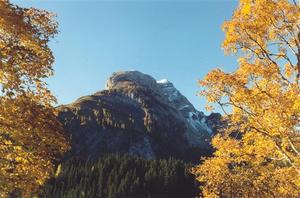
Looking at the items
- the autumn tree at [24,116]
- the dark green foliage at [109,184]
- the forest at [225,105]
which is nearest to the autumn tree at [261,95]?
the forest at [225,105]

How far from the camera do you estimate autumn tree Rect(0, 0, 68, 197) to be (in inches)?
754

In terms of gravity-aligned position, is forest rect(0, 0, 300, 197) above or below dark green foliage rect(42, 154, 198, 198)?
below

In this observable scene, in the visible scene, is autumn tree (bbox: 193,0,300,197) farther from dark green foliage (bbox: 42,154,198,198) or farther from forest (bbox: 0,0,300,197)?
dark green foliage (bbox: 42,154,198,198)

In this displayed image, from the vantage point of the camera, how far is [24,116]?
19.5 m

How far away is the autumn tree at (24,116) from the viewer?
754 inches

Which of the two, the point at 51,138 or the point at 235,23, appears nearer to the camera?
the point at 51,138

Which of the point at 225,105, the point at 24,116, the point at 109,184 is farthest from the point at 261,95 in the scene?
the point at 109,184

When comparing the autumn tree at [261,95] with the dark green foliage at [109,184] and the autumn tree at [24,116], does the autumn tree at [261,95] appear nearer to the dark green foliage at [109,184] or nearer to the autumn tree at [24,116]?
the autumn tree at [24,116]

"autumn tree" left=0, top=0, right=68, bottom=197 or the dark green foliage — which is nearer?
"autumn tree" left=0, top=0, right=68, bottom=197

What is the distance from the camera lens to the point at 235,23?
79.5ft

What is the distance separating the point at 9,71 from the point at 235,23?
1387 cm

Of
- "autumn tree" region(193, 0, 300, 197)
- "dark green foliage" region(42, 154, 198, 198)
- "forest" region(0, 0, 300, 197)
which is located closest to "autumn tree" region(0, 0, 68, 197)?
"forest" region(0, 0, 300, 197)

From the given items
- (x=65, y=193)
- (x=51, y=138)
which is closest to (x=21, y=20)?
(x=51, y=138)

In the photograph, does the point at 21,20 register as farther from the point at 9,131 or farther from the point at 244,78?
the point at 244,78
